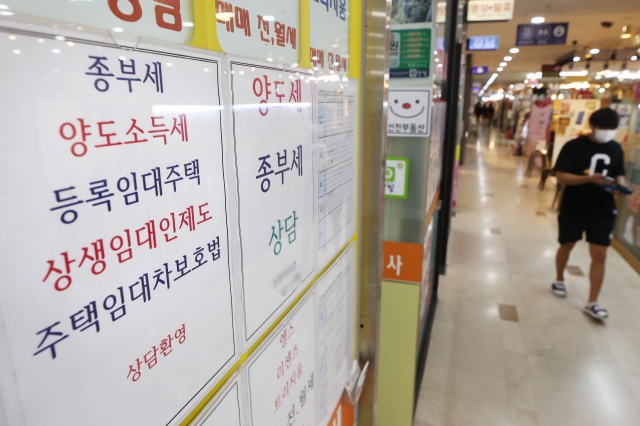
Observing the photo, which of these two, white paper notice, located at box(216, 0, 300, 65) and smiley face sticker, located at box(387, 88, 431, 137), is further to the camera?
smiley face sticker, located at box(387, 88, 431, 137)

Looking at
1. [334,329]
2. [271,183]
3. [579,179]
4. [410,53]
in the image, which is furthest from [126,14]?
[579,179]

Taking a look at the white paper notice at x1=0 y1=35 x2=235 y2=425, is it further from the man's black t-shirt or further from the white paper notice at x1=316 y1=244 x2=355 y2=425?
the man's black t-shirt

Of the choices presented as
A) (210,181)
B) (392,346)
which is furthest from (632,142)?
(210,181)

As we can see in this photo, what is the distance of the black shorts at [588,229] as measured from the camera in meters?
3.40

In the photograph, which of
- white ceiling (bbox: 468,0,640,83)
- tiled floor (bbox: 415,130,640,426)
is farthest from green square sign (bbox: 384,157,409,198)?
white ceiling (bbox: 468,0,640,83)

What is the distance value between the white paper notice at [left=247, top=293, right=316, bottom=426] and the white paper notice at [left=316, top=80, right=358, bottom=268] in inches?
6.6

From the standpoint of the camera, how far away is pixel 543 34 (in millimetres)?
9391

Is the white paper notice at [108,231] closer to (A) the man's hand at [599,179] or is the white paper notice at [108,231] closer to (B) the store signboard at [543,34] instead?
(A) the man's hand at [599,179]

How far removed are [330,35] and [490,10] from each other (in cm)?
631

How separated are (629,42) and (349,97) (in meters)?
14.7

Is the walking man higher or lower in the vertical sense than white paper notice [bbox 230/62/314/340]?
lower

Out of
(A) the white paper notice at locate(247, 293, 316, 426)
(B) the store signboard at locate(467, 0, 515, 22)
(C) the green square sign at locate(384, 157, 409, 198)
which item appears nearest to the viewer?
(A) the white paper notice at locate(247, 293, 316, 426)

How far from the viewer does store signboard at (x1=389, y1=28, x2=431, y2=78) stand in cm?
187

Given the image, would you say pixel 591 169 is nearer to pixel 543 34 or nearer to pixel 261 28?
pixel 261 28
